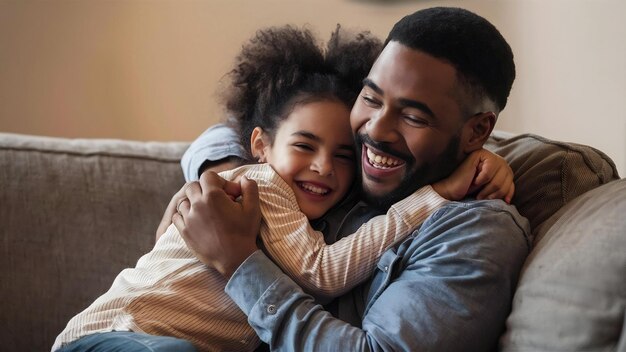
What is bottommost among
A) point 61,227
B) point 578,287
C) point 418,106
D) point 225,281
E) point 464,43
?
point 61,227

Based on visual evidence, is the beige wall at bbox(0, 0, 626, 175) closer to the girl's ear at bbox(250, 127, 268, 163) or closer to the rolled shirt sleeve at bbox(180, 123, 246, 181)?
the rolled shirt sleeve at bbox(180, 123, 246, 181)

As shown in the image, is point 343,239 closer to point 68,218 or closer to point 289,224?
point 289,224


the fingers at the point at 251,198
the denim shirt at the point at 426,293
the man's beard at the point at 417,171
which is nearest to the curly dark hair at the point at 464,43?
the man's beard at the point at 417,171

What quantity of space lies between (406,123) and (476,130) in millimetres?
135

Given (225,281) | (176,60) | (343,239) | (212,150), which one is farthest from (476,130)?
(176,60)

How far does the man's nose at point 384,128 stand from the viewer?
47.2 inches

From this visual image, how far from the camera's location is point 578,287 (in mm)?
954

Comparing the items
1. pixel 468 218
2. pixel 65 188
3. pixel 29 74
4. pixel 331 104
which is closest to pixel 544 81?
pixel 331 104

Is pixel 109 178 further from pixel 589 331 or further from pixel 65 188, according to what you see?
pixel 589 331

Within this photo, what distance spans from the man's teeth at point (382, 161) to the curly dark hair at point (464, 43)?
17 centimetres

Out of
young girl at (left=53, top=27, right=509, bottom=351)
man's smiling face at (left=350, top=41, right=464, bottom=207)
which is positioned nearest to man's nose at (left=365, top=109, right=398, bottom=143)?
man's smiling face at (left=350, top=41, right=464, bottom=207)

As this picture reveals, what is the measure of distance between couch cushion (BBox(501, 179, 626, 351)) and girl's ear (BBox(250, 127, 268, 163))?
1.87 ft

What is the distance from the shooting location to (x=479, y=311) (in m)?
1.03

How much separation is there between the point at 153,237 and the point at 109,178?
0.18 m
